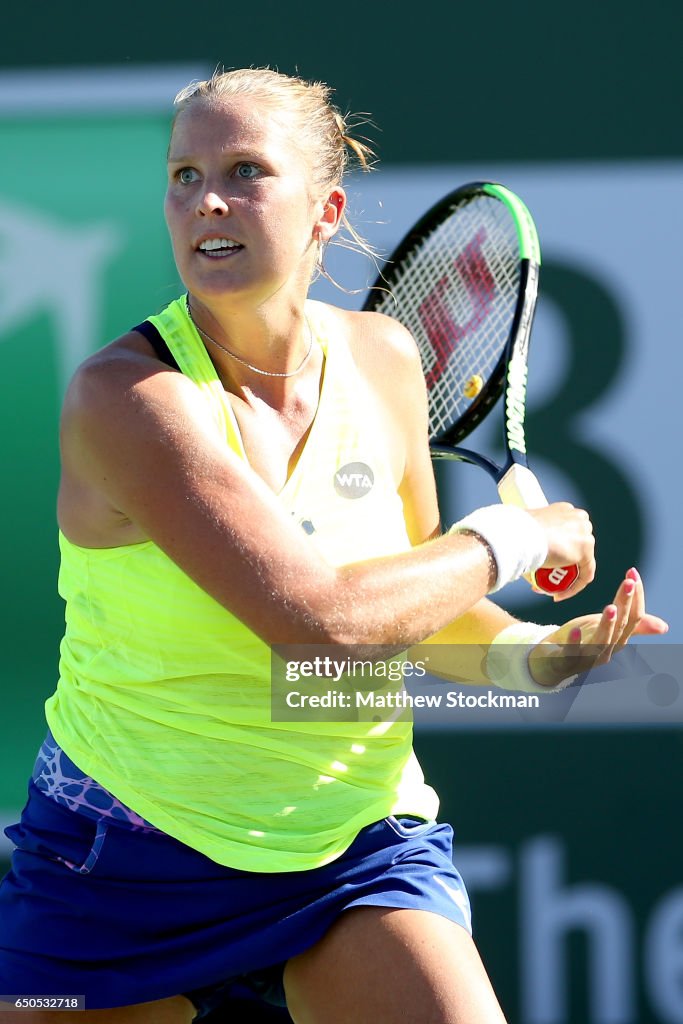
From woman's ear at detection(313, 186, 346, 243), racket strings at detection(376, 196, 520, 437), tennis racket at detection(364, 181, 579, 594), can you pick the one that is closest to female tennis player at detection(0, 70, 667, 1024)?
woman's ear at detection(313, 186, 346, 243)

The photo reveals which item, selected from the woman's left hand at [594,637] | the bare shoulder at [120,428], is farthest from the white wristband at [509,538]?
the bare shoulder at [120,428]

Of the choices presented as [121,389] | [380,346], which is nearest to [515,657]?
[380,346]

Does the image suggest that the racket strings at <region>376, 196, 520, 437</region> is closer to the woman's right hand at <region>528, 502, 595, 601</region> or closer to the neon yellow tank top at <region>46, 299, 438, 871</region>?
the woman's right hand at <region>528, 502, 595, 601</region>

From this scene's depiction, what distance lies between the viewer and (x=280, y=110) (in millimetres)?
1974

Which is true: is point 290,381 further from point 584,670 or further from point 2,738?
point 2,738

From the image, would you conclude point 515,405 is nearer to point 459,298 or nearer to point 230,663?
point 459,298

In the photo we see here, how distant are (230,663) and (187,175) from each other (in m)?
0.66

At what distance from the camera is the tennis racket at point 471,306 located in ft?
7.64

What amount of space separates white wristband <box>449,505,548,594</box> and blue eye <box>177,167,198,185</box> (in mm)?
577

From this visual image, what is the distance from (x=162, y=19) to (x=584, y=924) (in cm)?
221

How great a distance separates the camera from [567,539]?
2004 mm

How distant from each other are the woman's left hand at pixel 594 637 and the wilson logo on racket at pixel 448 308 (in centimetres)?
60

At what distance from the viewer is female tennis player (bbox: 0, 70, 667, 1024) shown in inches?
67.4

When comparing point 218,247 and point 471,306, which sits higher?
point 218,247
